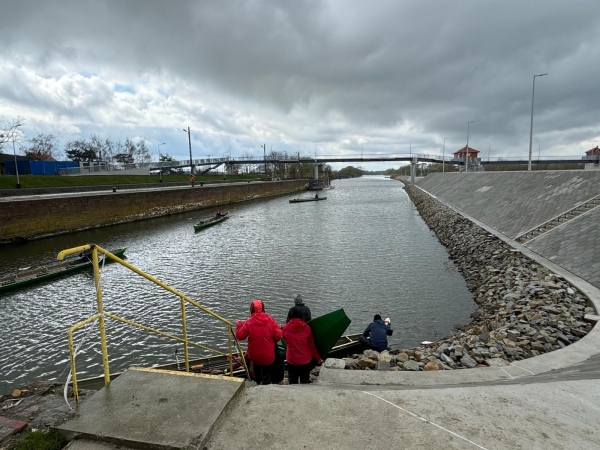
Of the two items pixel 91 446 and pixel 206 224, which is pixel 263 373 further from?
pixel 206 224

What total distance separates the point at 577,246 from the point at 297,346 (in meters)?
12.8

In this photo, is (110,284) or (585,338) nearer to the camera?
(585,338)

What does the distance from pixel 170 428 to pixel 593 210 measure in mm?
18718

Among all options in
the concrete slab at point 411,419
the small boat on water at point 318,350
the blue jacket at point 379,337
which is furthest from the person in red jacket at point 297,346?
the blue jacket at point 379,337

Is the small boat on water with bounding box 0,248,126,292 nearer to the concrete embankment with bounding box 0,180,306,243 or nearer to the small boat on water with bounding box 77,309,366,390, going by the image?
the small boat on water with bounding box 77,309,366,390

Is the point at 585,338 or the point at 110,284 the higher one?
the point at 585,338

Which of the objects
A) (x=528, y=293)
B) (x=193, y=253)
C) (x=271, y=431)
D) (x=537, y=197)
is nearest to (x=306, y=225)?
(x=193, y=253)

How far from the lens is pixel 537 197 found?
2131 centimetres

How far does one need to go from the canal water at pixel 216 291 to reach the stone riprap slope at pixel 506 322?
45.6 inches

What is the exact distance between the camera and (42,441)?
10.9 feet

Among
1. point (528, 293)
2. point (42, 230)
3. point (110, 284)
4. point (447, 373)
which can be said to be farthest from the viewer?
point (42, 230)

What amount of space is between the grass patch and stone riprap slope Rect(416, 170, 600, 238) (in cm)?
2022

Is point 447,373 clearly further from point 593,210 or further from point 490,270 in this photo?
point 593,210

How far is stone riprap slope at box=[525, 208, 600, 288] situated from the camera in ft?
37.8
